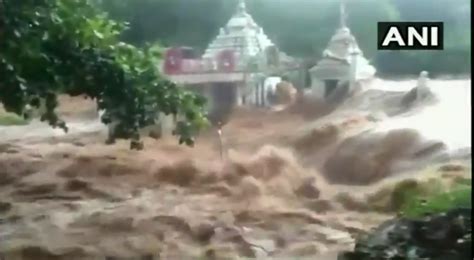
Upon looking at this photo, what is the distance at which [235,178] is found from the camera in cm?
146

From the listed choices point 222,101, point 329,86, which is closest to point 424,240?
point 329,86

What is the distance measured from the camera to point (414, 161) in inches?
57.0

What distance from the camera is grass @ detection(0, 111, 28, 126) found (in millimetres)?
1481

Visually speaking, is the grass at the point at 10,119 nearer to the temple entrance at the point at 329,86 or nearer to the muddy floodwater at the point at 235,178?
the muddy floodwater at the point at 235,178

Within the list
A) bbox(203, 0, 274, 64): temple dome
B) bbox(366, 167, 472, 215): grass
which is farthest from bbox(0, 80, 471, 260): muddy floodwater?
bbox(203, 0, 274, 64): temple dome

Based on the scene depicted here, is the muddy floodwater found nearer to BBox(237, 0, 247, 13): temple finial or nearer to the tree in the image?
the tree

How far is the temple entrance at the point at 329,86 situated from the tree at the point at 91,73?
232mm

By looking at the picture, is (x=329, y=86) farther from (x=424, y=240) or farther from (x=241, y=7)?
(x=424, y=240)

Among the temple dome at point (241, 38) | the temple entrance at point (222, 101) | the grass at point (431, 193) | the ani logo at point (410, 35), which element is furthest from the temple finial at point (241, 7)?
the grass at point (431, 193)

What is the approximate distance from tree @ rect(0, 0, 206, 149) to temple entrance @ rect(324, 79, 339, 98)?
0.76 ft

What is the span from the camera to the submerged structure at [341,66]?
145 cm

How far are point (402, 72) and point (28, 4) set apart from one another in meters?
0.71

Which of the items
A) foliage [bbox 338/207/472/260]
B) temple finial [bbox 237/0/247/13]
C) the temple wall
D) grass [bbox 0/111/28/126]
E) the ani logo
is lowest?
foliage [bbox 338/207/472/260]

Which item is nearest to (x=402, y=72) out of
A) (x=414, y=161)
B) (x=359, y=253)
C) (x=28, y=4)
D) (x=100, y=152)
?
(x=414, y=161)
